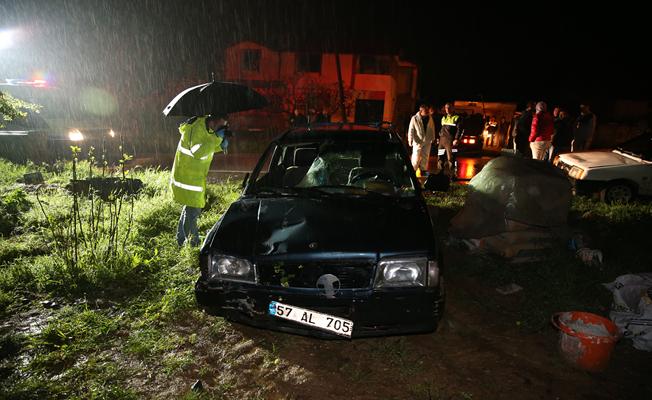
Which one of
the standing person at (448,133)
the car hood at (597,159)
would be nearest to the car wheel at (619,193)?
the car hood at (597,159)

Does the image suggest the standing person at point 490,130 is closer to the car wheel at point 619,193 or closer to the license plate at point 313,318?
the car wheel at point 619,193

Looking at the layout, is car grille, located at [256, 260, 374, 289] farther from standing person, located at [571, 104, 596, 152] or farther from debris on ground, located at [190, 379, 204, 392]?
standing person, located at [571, 104, 596, 152]

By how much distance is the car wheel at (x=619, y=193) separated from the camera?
7352 millimetres

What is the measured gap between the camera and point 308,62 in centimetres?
2638

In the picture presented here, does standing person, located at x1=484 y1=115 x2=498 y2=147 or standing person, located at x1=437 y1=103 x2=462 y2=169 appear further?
standing person, located at x1=484 y1=115 x2=498 y2=147

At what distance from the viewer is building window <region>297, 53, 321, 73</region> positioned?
26188mm

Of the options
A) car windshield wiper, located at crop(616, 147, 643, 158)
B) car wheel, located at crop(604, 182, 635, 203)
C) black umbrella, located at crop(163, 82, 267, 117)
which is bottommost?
car wheel, located at crop(604, 182, 635, 203)

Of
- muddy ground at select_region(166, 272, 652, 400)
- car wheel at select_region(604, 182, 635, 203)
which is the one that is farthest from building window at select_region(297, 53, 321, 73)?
muddy ground at select_region(166, 272, 652, 400)

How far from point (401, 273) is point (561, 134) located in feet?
28.6

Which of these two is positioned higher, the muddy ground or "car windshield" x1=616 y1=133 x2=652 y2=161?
"car windshield" x1=616 y1=133 x2=652 y2=161

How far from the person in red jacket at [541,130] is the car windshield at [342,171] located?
Answer: 5.95m

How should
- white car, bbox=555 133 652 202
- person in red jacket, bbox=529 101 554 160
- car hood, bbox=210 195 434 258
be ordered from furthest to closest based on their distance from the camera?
person in red jacket, bbox=529 101 554 160 → white car, bbox=555 133 652 202 → car hood, bbox=210 195 434 258

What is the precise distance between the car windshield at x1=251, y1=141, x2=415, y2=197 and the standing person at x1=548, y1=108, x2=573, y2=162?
722 cm

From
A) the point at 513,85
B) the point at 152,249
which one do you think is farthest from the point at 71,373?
the point at 513,85
